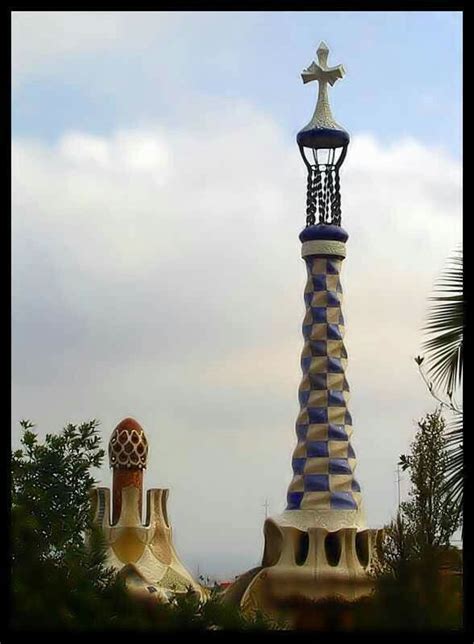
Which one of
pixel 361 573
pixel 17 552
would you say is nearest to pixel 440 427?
pixel 361 573

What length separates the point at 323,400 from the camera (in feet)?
53.1

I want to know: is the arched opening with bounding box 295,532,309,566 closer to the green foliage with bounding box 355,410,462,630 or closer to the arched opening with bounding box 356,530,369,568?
the arched opening with bounding box 356,530,369,568

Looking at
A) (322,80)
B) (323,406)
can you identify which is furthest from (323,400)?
(322,80)

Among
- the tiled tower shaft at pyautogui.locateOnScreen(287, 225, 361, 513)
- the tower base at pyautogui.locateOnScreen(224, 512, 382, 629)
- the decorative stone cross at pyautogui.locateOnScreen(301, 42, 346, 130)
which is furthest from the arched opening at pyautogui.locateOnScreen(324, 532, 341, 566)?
the decorative stone cross at pyautogui.locateOnScreen(301, 42, 346, 130)

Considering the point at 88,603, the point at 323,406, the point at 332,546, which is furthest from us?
the point at 323,406

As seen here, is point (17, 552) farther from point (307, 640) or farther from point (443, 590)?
point (307, 640)

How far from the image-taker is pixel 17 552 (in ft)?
27.3

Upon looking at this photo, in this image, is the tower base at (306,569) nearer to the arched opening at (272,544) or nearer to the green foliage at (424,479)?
the arched opening at (272,544)

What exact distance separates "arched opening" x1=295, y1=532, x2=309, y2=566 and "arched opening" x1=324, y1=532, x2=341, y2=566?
0.26m

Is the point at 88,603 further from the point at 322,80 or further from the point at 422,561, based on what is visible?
the point at 322,80

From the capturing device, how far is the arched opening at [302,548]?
15.6 m

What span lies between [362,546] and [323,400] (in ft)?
6.52
